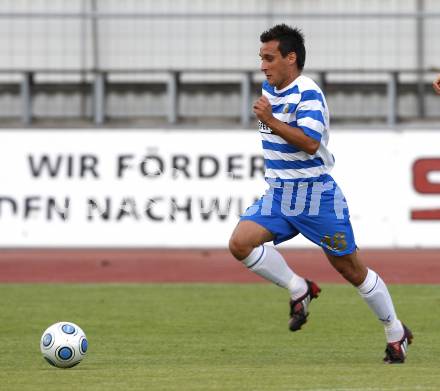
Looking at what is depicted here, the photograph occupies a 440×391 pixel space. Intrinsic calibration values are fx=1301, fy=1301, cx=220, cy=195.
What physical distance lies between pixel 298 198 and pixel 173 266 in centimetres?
941

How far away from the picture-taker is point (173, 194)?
64.5ft

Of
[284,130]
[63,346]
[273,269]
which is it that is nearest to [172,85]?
[273,269]

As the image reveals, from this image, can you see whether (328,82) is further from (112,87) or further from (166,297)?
(166,297)

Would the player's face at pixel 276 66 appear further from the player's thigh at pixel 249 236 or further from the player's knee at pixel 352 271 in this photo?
the player's knee at pixel 352 271

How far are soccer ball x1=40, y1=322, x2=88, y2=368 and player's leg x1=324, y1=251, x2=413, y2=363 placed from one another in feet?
6.17

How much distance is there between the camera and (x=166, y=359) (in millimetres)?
9555

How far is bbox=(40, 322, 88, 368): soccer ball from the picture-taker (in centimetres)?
865

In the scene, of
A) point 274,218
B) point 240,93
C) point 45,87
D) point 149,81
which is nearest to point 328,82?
point 240,93

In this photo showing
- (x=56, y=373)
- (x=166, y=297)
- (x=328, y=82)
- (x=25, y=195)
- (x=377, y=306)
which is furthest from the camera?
(x=328, y=82)

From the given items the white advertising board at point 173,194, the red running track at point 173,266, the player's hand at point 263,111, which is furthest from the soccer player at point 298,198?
the white advertising board at point 173,194

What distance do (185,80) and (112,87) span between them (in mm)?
1218

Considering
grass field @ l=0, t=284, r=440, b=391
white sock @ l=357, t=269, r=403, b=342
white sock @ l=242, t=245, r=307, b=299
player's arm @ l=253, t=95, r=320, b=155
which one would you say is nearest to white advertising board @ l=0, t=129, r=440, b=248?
grass field @ l=0, t=284, r=440, b=391

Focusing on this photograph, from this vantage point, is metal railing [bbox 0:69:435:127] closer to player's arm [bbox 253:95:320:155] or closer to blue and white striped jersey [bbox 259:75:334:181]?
blue and white striped jersey [bbox 259:75:334:181]

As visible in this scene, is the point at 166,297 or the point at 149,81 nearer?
the point at 166,297
